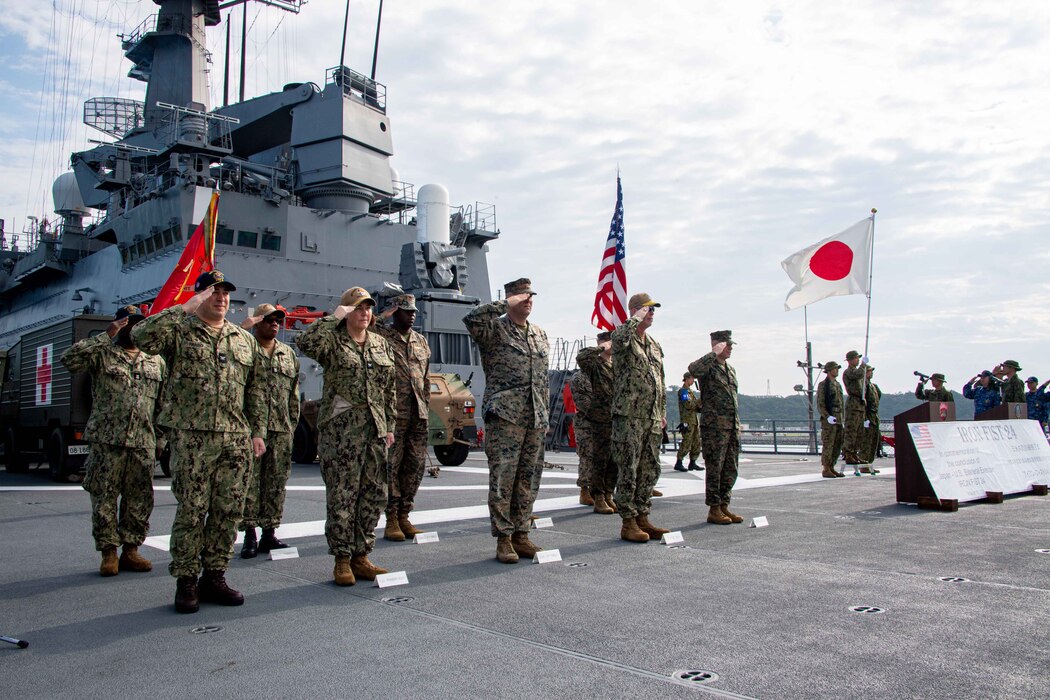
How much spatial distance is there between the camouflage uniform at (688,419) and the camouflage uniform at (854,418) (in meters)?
2.29

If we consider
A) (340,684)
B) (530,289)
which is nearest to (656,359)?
(530,289)

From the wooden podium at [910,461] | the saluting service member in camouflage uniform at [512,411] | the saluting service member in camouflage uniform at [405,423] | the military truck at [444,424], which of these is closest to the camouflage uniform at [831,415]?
the wooden podium at [910,461]

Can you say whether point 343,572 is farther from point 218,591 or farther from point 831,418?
point 831,418

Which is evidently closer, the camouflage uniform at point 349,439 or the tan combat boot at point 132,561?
the camouflage uniform at point 349,439

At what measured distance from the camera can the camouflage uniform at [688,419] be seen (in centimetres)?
1297

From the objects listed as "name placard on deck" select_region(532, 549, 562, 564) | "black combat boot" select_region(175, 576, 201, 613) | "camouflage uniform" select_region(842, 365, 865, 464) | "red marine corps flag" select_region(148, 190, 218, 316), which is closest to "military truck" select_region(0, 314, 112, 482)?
"red marine corps flag" select_region(148, 190, 218, 316)

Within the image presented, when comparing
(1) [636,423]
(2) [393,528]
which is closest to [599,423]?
(1) [636,423]

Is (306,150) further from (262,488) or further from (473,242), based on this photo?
(262,488)

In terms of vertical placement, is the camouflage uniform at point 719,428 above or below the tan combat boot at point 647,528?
above

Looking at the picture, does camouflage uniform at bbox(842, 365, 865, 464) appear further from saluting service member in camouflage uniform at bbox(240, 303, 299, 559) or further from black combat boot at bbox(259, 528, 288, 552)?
black combat boot at bbox(259, 528, 288, 552)

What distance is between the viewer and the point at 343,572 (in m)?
4.45

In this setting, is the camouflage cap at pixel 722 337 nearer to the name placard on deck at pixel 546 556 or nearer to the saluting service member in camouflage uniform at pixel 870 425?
the name placard on deck at pixel 546 556

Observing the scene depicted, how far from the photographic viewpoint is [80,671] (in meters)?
3.01

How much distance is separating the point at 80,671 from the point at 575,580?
8.05ft
